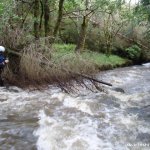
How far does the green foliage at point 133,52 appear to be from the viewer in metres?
22.5

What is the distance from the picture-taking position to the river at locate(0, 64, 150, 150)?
8.66 m

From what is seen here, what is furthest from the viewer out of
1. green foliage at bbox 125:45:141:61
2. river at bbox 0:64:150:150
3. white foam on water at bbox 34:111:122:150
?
green foliage at bbox 125:45:141:61

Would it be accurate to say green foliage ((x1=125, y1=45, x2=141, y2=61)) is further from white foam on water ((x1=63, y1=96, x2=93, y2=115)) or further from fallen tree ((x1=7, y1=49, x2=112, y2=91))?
white foam on water ((x1=63, y1=96, x2=93, y2=115))

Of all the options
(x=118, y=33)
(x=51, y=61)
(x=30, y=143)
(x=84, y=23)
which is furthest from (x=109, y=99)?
(x=118, y=33)

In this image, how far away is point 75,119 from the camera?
33.8ft

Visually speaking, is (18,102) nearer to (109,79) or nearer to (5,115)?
(5,115)

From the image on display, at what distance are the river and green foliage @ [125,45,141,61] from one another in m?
8.14

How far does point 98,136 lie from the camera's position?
30.0ft

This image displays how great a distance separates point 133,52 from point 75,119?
13036mm

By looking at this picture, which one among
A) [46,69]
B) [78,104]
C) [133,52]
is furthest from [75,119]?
[133,52]

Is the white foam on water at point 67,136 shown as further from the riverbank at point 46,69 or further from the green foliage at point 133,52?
the green foliage at point 133,52

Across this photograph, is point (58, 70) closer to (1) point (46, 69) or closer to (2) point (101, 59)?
(1) point (46, 69)

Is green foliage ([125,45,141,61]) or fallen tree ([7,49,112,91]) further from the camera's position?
green foliage ([125,45,141,61])

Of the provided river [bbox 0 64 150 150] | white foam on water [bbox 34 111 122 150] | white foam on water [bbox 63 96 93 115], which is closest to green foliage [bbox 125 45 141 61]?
river [bbox 0 64 150 150]
